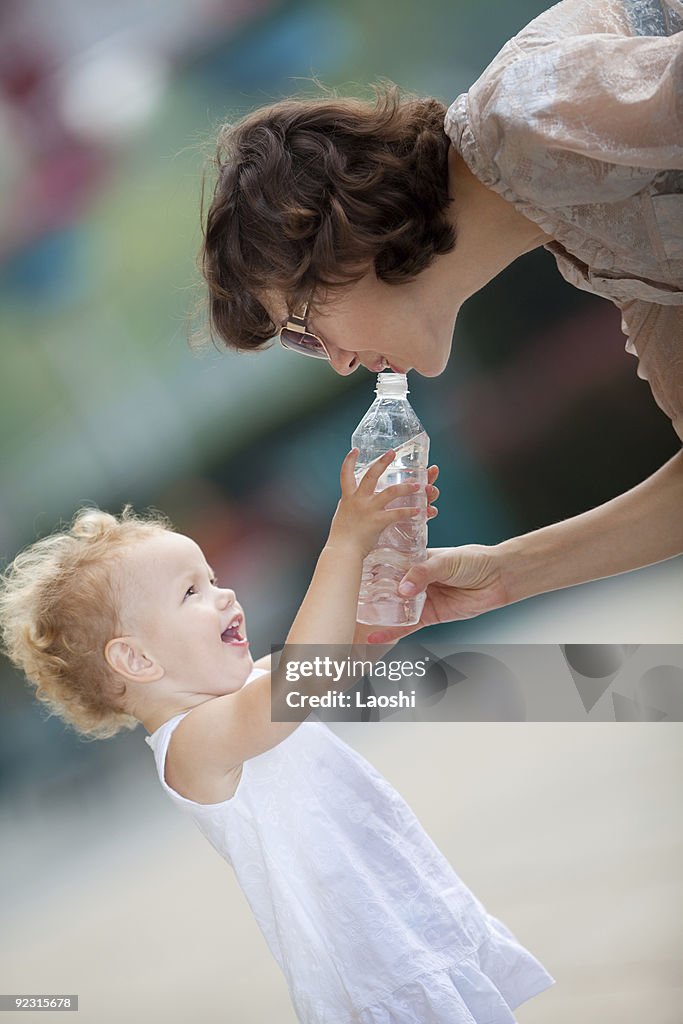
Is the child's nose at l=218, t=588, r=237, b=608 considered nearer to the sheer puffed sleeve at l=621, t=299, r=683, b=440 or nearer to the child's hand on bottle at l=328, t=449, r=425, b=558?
the child's hand on bottle at l=328, t=449, r=425, b=558

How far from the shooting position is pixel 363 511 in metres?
1.24

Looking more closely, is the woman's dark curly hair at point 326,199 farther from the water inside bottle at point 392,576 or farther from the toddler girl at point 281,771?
the water inside bottle at point 392,576

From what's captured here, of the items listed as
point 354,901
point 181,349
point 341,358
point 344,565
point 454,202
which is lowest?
point 354,901

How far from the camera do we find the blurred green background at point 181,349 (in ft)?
7.41

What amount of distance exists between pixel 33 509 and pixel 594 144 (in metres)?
1.56

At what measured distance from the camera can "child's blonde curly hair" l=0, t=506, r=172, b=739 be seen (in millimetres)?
1459

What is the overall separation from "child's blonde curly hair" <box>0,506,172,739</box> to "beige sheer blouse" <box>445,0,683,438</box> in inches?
25.5

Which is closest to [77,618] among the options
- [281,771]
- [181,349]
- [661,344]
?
[281,771]

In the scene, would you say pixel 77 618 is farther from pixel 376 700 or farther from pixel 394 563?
pixel 376 700

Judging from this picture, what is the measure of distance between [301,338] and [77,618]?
0.47 m

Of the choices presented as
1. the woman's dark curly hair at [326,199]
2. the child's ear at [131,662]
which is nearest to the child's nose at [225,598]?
the child's ear at [131,662]

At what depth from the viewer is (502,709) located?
7.77ft

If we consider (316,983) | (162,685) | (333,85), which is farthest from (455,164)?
(333,85)

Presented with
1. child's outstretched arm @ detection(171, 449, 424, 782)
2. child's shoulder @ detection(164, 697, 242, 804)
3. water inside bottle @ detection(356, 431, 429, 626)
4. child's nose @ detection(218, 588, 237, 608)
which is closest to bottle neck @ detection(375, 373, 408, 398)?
water inside bottle @ detection(356, 431, 429, 626)
